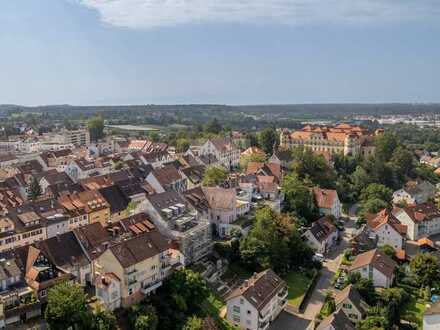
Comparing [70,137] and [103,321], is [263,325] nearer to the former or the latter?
[103,321]

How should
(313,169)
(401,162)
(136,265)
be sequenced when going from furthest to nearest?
(401,162)
(313,169)
(136,265)

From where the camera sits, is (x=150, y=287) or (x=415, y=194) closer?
(x=150, y=287)

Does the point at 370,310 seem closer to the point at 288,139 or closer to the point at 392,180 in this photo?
the point at 392,180

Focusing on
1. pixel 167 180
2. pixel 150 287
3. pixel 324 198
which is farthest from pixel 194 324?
pixel 324 198

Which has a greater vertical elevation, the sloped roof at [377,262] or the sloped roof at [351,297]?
the sloped roof at [377,262]

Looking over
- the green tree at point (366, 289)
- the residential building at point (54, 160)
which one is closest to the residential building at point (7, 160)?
the residential building at point (54, 160)

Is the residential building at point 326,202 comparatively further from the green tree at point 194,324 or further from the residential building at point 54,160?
the residential building at point 54,160
